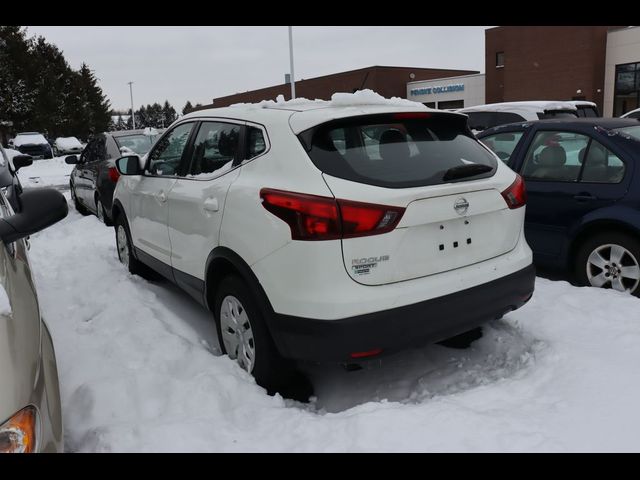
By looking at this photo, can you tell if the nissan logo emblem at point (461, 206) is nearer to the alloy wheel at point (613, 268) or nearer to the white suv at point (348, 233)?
the white suv at point (348, 233)

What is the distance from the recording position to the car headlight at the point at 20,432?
1716 millimetres

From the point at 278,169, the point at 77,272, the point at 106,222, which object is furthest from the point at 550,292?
the point at 106,222

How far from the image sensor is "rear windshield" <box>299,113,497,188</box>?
10.1 feet

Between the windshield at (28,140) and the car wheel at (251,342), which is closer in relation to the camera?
the car wheel at (251,342)

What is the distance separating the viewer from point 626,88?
33281 millimetres

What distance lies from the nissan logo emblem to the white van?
7509 millimetres

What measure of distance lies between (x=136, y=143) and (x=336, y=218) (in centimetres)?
744

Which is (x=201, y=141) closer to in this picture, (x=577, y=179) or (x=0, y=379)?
(x=0, y=379)

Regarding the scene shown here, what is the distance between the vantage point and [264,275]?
10.3 feet

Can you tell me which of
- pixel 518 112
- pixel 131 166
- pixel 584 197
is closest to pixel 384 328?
pixel 584 197

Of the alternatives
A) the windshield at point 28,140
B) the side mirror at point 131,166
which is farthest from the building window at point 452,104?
the side mirror at point 131,166

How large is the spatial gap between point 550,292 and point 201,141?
3.06 metres

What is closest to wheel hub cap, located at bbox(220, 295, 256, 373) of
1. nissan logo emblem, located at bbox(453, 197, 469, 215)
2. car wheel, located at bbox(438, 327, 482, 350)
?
nissan logo emblem, located at bbox(453, 197, 469, 215)

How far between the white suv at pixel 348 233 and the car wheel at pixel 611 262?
5.11 ft
